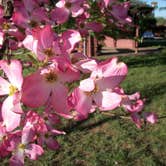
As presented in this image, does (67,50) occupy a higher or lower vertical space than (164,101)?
higher

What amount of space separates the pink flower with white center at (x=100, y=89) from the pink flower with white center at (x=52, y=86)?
1.1 inches

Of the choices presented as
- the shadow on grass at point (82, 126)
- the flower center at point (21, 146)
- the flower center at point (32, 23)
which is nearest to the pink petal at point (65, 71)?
the flower center at point (32, 23)

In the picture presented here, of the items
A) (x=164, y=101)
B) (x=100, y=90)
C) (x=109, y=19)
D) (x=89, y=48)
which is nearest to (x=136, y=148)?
(x=164, y=101)

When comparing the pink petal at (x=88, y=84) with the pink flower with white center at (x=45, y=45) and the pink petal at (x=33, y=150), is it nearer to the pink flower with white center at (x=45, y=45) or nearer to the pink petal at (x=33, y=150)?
the pink flower with white center at (x=45, y=45)

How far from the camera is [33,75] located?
2.54ft

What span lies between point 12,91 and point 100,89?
0.18 metres

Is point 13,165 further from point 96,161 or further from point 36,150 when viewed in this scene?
point 96,161

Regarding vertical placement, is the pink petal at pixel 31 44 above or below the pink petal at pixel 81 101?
above

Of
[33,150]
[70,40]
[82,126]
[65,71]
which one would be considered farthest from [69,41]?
[82,126]

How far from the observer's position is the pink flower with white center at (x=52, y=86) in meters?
0.77

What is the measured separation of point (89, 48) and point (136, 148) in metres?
10.8

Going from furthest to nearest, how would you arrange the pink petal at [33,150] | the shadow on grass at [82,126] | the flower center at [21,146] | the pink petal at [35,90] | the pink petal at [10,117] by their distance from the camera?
the shadow on grass at [82,126], the pink petal at [33,150], the flower center at [21,146], the pink petal at [10,117], the pink petal at [35,90]

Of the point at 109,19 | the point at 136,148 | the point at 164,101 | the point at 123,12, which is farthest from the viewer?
the point at 164,101

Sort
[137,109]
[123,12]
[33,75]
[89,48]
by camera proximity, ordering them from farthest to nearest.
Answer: [89,48]
[123,12]
[137,109]
[33,75]
